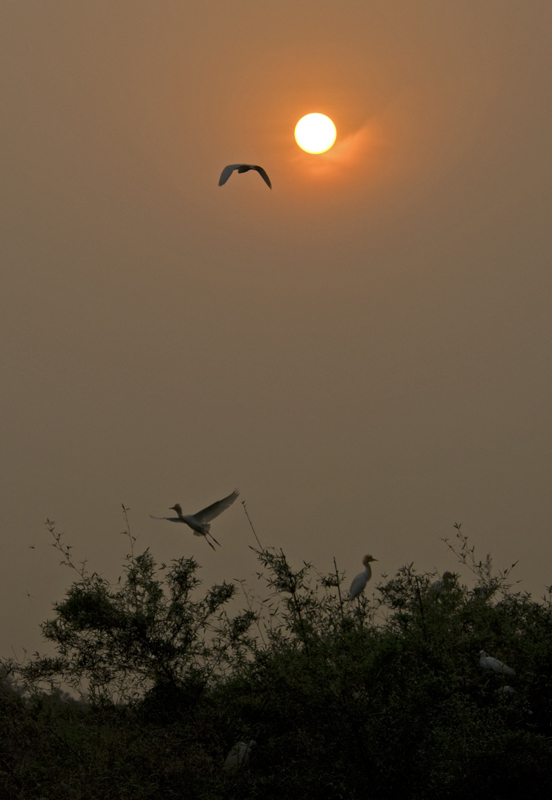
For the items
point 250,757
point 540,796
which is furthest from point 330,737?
point 540,796

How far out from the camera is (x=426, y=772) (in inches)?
178

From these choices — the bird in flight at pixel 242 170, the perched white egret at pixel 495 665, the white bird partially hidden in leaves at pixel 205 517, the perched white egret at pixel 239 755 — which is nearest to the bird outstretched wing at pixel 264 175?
the bird in flight at pixel 242 170

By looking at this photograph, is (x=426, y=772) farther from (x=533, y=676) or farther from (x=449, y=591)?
(x=449, y=591)

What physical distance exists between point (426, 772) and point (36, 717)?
4.24 metres

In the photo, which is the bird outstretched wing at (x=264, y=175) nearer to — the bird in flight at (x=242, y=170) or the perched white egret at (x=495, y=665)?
the bird in flight at (x=242, y=170)

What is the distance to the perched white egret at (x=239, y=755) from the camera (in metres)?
5.32

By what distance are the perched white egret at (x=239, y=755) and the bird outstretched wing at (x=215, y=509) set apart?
11.2 ft

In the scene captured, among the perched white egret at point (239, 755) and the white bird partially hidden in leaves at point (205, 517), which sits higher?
the white bird partially hidden in leaves at point (205, 517)

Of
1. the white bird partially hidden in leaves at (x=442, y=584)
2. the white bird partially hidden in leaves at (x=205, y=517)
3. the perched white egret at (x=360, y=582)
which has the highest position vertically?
the white bird partially hidden in leaves at (x=205, y=517)

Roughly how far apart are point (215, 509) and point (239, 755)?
3668 millimetres

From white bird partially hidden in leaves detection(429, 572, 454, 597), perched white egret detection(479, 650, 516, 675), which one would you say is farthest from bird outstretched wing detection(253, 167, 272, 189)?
perched white egret detection(479, 650, 516, 675)

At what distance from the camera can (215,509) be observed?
28.7ft

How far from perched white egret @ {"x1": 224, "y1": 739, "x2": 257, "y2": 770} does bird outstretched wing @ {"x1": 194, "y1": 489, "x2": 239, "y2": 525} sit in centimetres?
341

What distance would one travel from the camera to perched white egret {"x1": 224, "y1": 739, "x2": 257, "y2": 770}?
5.32 m
